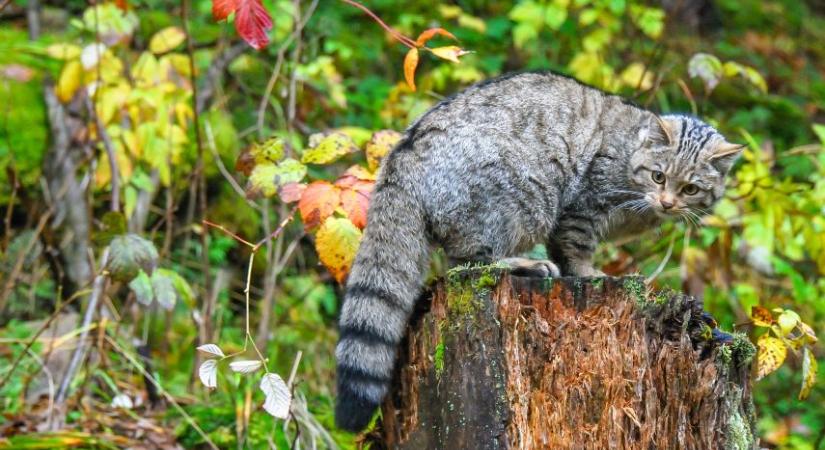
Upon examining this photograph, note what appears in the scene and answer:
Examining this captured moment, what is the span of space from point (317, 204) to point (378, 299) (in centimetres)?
56

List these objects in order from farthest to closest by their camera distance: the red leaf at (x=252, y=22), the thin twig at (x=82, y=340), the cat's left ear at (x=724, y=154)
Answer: the thin twig at (x=82, y=340) → the cat's left ear at (x=724, y=154) → the red leaf at (x=252, y=22)

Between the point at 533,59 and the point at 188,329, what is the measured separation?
3.57 meters

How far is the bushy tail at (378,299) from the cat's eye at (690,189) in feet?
4.51

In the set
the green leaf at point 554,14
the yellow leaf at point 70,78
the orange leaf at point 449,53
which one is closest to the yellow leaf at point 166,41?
the yellow leaf at point 70,78

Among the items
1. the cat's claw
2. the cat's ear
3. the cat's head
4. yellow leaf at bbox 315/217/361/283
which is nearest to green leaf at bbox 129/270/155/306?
yellow leaf at bbox 315/217/361/283

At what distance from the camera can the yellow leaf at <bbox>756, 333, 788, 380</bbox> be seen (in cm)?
368

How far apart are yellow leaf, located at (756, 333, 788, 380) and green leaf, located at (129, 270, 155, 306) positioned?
2.51 m

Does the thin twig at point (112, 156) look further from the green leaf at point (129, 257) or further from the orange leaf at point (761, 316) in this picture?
the orange leaf at point (761, 316)

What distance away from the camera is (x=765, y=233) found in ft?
17.2

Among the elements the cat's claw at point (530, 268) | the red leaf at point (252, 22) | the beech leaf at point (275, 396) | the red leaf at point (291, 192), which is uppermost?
the red leaf at point (252, 22)

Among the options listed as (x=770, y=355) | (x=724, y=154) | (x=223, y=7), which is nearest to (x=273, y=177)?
(x=223, y=7)

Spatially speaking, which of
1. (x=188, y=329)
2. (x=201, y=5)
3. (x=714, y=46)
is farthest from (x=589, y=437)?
(x=714, y=46)

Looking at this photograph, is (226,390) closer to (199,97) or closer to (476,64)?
(199,97)

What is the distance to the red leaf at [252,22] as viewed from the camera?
3240 millimetres
